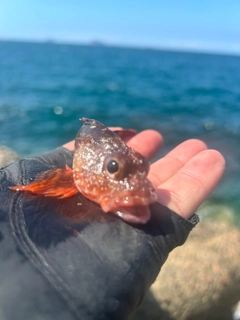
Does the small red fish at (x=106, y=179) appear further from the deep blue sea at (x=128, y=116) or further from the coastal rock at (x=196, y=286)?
the deep blue sea at (x=128, y=116)

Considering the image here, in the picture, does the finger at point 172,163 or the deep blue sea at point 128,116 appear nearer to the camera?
the finger at point 172,163

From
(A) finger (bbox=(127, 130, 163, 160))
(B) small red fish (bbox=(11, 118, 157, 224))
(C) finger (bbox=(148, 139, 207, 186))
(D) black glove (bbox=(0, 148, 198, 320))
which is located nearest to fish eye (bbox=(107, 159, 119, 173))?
(B) small red fish (bbox=(11, 118, 157, 224))

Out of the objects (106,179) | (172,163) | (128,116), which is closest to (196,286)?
(172,163)

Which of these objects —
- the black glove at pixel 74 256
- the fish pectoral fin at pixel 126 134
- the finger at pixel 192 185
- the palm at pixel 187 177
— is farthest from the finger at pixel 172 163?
the black glove at pixel 74 256

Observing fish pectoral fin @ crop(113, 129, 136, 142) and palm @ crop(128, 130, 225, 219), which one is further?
fish pectoral fin @ crop(113, 129, 136, 142)

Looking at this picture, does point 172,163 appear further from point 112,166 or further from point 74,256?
point 74,256

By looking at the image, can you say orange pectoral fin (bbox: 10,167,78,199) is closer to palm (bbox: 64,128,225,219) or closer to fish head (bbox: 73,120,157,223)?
fish head (bbox: 73,120,157,223)

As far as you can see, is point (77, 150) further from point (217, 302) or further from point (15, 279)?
point (217, 302)
